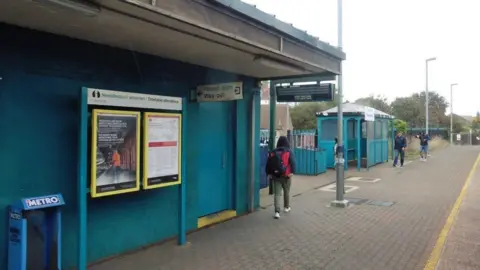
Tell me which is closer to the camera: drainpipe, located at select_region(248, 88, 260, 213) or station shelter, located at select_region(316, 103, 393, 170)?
drainpipe, located at select_region(248, 88, 260, 213)

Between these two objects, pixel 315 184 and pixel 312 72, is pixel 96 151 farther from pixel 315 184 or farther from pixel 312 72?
pixel 315 184

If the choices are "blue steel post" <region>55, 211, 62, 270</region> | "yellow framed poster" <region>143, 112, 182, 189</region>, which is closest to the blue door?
"yellow framed poster" <region>143, 112, 182, 189</region>

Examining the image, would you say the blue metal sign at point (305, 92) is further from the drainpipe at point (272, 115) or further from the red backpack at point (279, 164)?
the red backpack at point (279, 164)

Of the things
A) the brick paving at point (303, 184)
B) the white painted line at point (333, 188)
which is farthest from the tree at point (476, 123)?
the white painted line at point (333, 188)

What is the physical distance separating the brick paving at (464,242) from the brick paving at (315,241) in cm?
27

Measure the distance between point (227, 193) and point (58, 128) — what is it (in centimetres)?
394

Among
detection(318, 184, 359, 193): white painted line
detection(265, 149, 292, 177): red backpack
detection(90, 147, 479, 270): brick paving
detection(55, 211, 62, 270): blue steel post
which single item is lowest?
detection(90, 147, 479, 270): brick paving

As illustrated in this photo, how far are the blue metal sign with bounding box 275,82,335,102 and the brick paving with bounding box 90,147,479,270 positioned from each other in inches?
96.5

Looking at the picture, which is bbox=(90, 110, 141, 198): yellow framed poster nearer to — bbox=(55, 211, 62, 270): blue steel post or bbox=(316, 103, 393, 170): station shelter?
bbox=(55, 211, 62, 270): blue steel post

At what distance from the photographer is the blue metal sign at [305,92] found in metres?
9.00

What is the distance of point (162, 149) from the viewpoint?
19.6 feet

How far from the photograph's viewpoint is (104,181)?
518 cm

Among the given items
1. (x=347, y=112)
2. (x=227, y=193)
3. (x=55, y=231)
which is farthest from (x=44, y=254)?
(x=347, y=112)

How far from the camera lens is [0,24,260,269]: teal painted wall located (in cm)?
455
